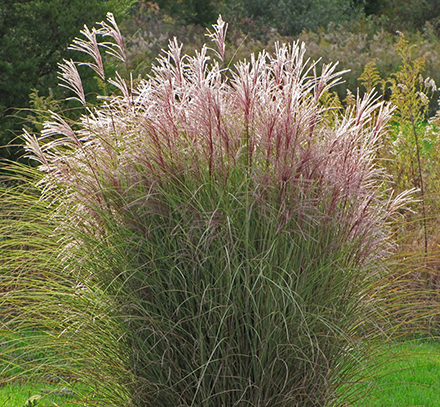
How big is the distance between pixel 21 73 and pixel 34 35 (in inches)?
23.4

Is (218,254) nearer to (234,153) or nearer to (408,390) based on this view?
(234,153)

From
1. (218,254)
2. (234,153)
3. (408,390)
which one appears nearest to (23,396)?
(218,254)

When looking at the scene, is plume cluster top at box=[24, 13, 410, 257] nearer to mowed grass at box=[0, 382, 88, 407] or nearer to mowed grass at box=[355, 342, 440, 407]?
mowed grass at box=[355, 342, 440, 407]

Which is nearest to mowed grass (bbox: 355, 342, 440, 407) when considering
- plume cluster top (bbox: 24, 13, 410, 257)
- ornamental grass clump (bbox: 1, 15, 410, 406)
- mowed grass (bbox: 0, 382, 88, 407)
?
ornamental grass clump (bbox: 1, 15, 410, 406)

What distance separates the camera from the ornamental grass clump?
108 inches

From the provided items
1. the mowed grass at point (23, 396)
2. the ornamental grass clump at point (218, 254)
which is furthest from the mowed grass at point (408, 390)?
the mowed grass at point (23, 396)

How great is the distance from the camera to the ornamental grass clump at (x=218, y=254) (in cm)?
274

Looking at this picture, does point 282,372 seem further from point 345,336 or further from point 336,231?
point 336,231

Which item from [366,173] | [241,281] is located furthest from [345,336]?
[366,173]

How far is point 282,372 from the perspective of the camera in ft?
9.29

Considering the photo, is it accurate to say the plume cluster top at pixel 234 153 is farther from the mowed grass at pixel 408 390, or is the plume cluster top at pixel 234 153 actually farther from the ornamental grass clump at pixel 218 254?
the mowed grass at pixel 408 390

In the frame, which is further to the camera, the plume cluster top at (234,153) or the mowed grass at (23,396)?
the mowed grass at (23,396)

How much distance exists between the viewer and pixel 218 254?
2.76 meters

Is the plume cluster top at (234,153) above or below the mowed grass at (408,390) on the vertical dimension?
above
